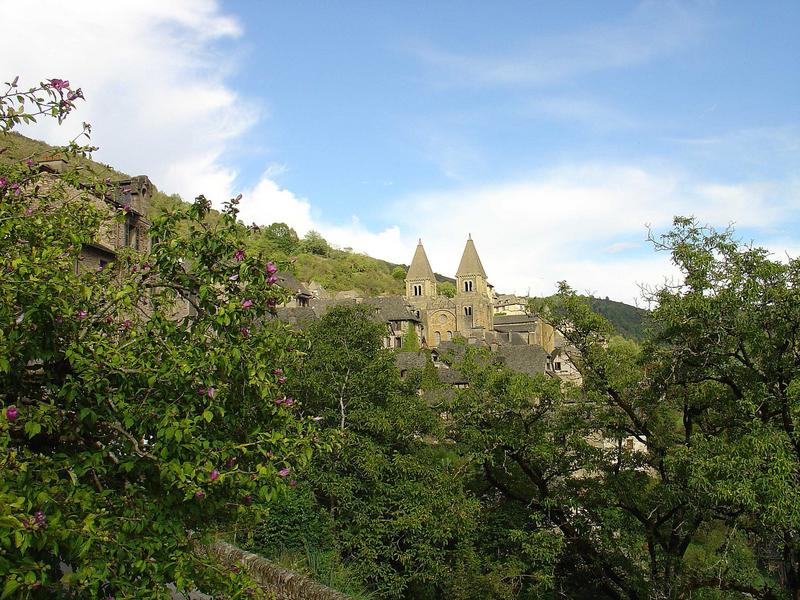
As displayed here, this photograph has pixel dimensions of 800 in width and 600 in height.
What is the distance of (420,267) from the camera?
115 metres

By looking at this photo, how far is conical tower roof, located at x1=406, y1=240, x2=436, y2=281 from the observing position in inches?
4525

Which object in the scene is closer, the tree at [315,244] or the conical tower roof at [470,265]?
the conical tower roof at [470,265]

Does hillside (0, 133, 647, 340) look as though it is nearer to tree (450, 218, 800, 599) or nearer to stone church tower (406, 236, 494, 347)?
stone church tower (406, 236, 494, 347)

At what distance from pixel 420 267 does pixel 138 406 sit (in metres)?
109

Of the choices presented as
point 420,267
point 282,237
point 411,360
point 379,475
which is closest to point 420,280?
point 420,267

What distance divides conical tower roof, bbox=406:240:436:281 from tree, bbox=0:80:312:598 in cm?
10737

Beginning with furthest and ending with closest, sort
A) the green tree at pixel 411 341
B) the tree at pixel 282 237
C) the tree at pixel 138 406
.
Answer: the tree at pixel 282 237 < the green tree at pixel 411 341 < the tree at pixel 138 406

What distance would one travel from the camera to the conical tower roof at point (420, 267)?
114938 mm

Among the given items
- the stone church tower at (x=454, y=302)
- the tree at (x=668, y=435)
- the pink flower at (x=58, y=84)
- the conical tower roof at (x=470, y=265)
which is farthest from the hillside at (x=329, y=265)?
the pink flower at (x=58, y=84)

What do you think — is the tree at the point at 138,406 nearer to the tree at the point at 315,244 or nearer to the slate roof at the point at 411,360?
the slate roof at the point at 411,360

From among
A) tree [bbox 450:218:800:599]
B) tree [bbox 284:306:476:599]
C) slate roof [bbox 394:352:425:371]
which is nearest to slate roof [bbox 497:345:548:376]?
slate roof [bbox 394:352:425:371]

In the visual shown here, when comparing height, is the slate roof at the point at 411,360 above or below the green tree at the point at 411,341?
below

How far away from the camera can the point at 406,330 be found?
274ft

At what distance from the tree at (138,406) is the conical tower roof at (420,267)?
107m
